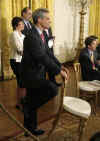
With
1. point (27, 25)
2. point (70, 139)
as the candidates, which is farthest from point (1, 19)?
point (70, 139)

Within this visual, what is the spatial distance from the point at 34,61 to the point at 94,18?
5.06 metres

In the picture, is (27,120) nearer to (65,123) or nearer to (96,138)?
(65,123)

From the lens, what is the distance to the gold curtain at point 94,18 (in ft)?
20.6

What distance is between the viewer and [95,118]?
2.61m

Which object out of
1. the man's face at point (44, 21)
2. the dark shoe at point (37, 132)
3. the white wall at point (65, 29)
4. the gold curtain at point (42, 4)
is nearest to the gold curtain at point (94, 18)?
the white wall at point (65, 29)

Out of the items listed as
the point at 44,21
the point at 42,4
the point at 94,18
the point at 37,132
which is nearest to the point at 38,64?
the point at 44,21

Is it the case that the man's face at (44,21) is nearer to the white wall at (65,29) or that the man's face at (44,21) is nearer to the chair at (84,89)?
the chair at (84,89)

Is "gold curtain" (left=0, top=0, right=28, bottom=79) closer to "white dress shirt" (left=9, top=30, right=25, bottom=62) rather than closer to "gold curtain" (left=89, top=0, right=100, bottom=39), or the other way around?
"white dress shirt" (left=9, top=30, right=25, bottom=62)

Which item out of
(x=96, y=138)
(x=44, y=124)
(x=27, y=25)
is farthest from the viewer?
(x=27, y=25)

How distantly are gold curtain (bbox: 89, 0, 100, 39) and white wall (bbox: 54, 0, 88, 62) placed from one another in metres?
0.21

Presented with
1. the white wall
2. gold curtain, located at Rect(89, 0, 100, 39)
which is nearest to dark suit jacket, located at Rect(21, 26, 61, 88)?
the white wall

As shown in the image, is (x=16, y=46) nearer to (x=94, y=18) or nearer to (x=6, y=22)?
(x=6, y=22)

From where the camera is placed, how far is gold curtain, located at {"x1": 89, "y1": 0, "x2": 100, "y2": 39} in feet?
20.6

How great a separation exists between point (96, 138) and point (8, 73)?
350 centimetres
